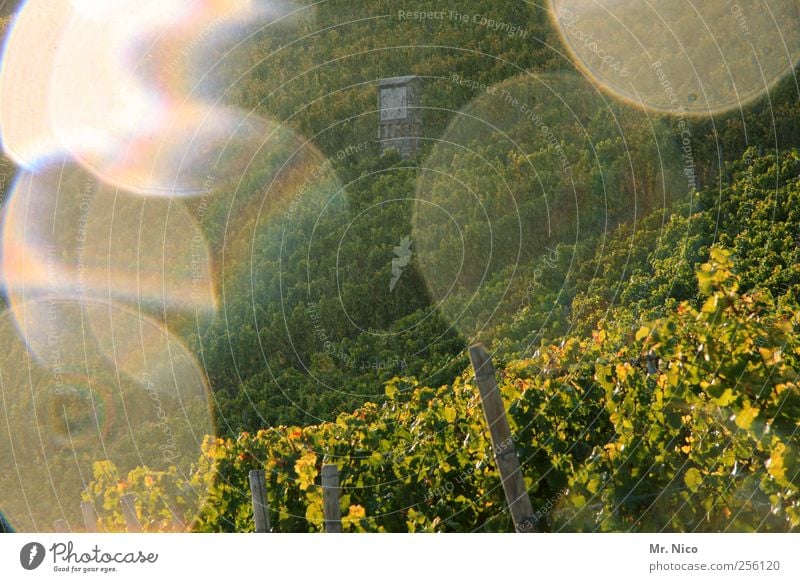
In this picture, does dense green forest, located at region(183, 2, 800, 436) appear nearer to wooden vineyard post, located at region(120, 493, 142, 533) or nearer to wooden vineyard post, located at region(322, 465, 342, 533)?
wooden vineyard post, located at region(120, 493, 142, 533)

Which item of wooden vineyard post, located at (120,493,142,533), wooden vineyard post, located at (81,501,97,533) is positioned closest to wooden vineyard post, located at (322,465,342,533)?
wooden vineyard post, located at (120,493,142,533)

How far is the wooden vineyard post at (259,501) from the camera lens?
5820mm

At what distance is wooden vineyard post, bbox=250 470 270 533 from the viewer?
5.82m

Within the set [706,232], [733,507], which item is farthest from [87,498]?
[706,232]

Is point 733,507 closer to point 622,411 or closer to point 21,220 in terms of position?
point 622,411

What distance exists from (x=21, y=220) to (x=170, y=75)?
317cm

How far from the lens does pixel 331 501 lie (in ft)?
17.4

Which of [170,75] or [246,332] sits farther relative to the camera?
[170,75]

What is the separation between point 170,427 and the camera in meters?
10.5

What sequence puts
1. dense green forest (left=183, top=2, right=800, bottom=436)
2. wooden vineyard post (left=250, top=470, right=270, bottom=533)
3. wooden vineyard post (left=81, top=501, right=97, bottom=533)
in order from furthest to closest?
dense green forest (left=183, top=2, right=800, bottom=436)
wooden vineyard post (left=81, top=501, right=97, bottom=533)
wooden vineyard post (left=250, top=470, right=270, bottom=533)

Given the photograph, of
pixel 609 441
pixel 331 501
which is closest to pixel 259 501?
pixel 331 501

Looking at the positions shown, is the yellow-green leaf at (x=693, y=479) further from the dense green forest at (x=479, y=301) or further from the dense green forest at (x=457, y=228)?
the dense green forest at (x=457, y=228)

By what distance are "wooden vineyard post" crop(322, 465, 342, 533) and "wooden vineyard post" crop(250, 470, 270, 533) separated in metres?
0.66

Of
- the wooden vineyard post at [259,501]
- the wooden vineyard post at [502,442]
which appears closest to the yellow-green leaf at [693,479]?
the wooden vineyard post at [502,442]
